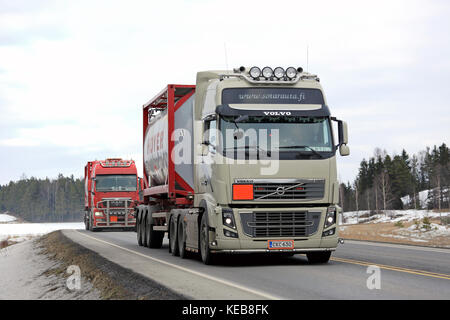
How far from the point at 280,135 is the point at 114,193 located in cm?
2732

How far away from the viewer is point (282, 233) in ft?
50.4

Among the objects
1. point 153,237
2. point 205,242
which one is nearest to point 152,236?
point 153,237

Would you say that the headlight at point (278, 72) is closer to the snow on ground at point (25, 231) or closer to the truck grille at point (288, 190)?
the truck grille at point (288, 190)

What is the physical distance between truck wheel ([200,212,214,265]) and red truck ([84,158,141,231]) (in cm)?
2493

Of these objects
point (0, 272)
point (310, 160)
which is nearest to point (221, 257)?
point (310, 160)

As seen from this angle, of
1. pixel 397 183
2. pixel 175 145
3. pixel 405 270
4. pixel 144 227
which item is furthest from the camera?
pixel 397 183

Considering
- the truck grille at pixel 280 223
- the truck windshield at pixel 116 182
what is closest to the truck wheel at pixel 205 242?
the truck grille at pixel 280 223

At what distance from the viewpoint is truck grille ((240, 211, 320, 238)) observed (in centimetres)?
1527

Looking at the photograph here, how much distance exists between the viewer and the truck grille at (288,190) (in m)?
15.2

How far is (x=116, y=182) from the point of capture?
136 ft

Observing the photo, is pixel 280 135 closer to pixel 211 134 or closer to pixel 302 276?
pixel 211 134

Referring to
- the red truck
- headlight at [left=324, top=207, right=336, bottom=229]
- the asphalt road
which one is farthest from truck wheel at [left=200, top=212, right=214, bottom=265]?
the red truck

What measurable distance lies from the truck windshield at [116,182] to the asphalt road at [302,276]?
21816 millimetres

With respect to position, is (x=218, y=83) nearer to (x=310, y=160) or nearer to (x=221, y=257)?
(x=310, y=160)
